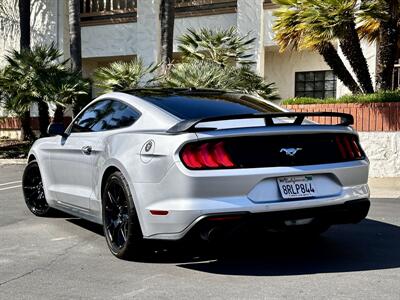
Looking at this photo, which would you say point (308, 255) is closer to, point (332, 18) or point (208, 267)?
point (208, 267)

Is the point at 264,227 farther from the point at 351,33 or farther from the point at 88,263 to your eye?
the point at 351,33

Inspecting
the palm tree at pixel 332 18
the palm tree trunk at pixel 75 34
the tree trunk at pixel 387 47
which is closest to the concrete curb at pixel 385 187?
the tree trunk at pixel 387 47

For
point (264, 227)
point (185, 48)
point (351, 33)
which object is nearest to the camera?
point (264, 227)

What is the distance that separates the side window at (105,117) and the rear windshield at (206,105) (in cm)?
25

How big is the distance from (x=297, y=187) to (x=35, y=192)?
423 centimetres

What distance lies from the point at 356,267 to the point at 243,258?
1.02 m

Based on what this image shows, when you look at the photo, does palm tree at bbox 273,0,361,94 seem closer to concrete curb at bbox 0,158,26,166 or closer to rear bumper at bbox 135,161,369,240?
rear bumper at bbox 135,161,369,240

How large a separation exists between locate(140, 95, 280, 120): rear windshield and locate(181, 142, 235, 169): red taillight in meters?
0.59

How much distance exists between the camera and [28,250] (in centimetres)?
571

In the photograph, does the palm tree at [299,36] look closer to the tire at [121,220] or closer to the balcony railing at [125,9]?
the balcony railing at [125,9]

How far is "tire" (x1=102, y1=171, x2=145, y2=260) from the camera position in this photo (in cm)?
490

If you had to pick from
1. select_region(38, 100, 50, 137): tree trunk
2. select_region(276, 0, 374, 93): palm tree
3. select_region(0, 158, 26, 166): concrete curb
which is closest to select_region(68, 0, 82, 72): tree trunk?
select_region(38, 100, 50, 137): tree trunk

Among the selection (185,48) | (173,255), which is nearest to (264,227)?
(173,255)

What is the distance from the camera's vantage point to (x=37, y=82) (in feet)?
52.9
